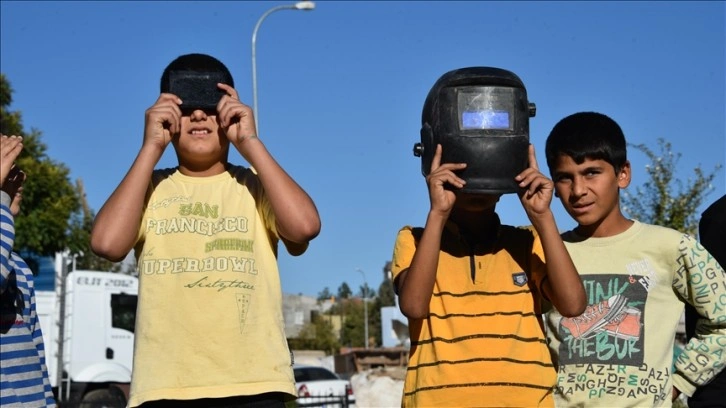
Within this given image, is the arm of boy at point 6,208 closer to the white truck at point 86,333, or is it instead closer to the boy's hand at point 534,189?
the boy's hand at point 534,189

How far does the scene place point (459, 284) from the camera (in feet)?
11.5

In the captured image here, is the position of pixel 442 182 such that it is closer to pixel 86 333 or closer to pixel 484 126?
pixel 484 126

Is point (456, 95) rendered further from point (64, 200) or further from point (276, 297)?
point (64, 200)

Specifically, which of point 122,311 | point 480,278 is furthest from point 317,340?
point 480,278

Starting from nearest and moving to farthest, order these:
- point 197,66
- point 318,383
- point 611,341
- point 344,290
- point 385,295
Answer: point 197,66, point 611,341, point 318,383, point 385,295, point 344,290

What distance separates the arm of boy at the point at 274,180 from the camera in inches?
132

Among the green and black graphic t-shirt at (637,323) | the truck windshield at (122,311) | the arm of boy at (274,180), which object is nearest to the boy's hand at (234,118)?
the arm of boy at (274,180)

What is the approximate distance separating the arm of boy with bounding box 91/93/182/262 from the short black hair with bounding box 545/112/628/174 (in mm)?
1618

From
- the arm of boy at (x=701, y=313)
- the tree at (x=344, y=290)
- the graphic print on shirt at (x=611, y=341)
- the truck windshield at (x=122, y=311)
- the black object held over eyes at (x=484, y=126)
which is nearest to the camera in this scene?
the black object held over eyes at (x=484, y=126)

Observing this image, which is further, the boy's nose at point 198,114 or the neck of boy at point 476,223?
the neck of boy at point 476,223

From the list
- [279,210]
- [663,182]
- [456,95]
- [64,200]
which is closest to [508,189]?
[456,95]

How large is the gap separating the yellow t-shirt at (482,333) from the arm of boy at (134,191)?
99cm

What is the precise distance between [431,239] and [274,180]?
594 mm

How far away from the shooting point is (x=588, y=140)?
3973 millimetres
